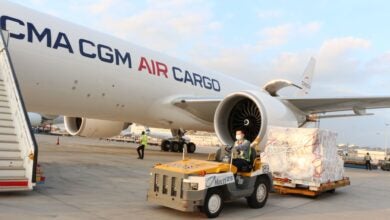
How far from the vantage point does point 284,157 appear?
26.2 feet

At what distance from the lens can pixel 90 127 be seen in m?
16.3

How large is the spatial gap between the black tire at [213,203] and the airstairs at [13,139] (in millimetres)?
2639

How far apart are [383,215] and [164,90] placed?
8.65m

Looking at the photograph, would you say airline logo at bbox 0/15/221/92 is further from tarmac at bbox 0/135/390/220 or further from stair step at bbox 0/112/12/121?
tarmac at bbox 0/135/390/220

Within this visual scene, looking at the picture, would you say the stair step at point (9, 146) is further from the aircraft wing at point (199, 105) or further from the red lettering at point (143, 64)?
the aircraft wing at point (199, 105)

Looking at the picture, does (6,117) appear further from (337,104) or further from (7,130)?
(337,104)

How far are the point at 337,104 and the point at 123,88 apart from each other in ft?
22.4

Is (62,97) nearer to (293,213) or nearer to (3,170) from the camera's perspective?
(3,170)

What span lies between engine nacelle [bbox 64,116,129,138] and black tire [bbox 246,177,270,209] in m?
11.3

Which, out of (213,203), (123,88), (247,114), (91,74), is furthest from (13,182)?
(247,114)

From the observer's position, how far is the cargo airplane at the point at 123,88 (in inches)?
360

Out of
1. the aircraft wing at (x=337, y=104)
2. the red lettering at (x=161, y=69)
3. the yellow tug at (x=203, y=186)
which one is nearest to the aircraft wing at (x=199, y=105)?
the red lettering at (x=161, y=69)

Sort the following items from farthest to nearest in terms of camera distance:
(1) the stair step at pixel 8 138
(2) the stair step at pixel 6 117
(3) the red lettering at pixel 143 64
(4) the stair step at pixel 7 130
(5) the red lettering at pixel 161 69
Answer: (5) the red lettering at pixel 161 69 < (3) the red lettering at pixel 143 64 < (2) the stair step at pixel 6 117 < (4) the stair step at pixel 7 130 < (1) the stair step at pixel 8 138

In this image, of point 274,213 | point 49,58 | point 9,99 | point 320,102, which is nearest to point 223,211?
point 274,213
